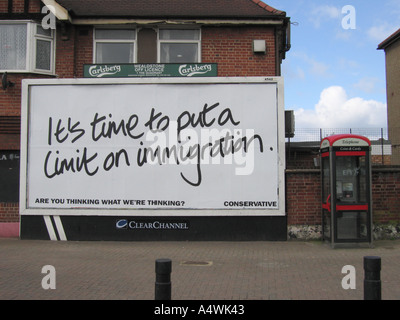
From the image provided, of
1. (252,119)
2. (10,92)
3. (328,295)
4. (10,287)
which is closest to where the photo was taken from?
(328,295)

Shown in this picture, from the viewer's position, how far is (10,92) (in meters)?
11.5

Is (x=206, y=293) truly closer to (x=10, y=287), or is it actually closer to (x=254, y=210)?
(x=10, y=287)

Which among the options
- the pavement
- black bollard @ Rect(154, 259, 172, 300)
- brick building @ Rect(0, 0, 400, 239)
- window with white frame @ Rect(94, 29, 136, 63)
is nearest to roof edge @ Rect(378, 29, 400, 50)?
brick building @ Rect(0, 0, 400, 239)

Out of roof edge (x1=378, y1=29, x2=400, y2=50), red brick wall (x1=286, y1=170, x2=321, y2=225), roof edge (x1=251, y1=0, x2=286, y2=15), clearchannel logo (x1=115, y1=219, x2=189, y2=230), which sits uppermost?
roof edge (x1=378, y1=29, x2=400, y2=50)

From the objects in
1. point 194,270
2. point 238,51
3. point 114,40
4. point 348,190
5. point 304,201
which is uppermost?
point 114,40

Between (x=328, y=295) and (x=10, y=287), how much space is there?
194 inches

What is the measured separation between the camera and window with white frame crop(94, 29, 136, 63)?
1255 centimetres

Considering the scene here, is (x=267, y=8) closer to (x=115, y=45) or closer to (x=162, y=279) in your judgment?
(x=115, y=45)

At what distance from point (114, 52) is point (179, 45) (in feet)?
6.66

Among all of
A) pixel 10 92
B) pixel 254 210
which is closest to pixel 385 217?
pixel 254 210

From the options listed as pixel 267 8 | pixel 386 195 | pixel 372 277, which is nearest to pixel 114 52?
pixel 267 8

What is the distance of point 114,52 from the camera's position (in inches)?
497

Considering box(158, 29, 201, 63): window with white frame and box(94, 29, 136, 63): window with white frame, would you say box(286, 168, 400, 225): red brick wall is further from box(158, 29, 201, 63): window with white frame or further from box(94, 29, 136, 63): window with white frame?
box(94, 29, 136, 63): window with white frame

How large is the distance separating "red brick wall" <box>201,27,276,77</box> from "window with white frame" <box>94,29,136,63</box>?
2290 mm
